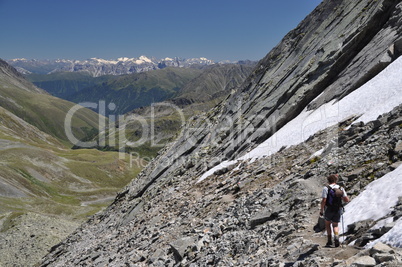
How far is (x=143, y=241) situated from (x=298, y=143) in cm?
1500

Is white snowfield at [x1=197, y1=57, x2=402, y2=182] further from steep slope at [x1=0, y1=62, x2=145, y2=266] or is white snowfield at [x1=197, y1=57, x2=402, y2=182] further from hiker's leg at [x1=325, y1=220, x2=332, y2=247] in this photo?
steep slope at [x1=0, y1=62, x2=145, y2=266]

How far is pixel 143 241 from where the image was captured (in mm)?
22422

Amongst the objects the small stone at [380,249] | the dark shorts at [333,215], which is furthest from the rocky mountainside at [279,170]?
the dark shorts at [333,215]

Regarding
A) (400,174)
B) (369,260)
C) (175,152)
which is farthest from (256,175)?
(175,152)

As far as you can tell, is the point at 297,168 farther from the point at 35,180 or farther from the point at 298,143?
the point at 35,180

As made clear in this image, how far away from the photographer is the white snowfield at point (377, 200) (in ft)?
35.1

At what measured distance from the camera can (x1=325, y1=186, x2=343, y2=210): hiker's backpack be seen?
36.5ft

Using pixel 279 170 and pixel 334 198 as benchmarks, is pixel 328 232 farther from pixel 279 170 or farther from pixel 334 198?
pixel 279 170

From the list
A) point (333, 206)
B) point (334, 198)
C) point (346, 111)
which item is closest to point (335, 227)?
point (333, 206)

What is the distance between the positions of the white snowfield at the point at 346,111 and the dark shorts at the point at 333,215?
1101 centimetres

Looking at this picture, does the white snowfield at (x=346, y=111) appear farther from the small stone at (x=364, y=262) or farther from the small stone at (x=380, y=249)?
the small stone at (x=364, y=262)

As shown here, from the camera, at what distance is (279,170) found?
68.4 feet

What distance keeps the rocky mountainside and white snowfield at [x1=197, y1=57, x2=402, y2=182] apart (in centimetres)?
35

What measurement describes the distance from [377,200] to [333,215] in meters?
2.02
